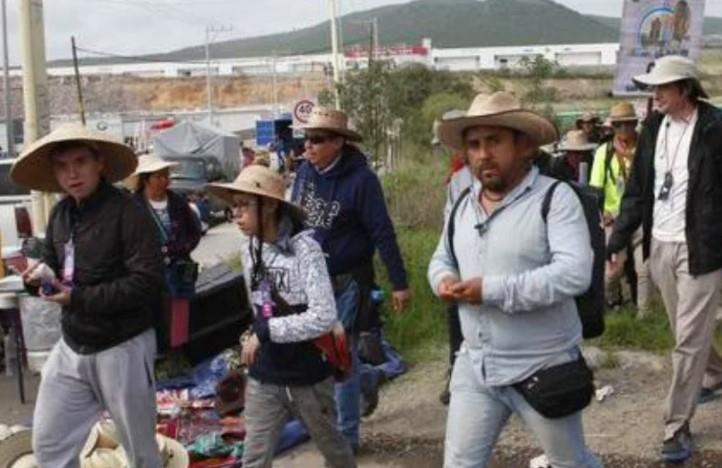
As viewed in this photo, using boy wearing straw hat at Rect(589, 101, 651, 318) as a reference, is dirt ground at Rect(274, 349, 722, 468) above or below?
below

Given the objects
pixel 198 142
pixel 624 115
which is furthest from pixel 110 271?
pixel 198 142

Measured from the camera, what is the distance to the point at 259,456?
154 inches

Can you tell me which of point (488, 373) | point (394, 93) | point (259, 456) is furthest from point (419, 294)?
point (394, 93)

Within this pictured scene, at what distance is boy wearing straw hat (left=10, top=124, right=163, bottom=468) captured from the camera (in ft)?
12.0

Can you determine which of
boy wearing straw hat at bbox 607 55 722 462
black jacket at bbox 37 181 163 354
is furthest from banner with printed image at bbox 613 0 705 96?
black jacket at bbox 37 181 163 354

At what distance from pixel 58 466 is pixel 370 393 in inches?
90.0

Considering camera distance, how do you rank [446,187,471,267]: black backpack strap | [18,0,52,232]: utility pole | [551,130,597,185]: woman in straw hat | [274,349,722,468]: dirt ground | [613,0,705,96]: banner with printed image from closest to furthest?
[446,187,471,267]: black backpack strap < [274,349,722,468]: dirt ground < [613,0,705,96]: banner with printed image < [18,0,52,232]: utility pole < [551,130,597,185]: woman in straw hat

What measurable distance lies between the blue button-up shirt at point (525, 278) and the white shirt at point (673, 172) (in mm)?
1551

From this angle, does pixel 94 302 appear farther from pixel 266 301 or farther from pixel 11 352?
pixel 11 352

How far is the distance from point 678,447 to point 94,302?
9.26 ft

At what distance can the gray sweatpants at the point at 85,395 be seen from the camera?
12.3 ft

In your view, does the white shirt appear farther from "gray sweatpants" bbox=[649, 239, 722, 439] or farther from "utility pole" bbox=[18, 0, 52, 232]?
"utility pole" bbox=[18, 0, 52, 232]

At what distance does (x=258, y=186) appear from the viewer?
3766mm

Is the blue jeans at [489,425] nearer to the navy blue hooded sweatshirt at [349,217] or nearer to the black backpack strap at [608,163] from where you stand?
the navy blue hooded sweatshirt at [349,217]
